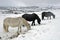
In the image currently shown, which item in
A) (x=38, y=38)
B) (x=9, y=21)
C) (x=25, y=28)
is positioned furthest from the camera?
(x=25, y=28)

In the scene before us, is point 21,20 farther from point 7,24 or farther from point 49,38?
point 49,38

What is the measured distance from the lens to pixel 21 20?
43.1ft

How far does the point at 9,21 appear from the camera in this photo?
13.4 m

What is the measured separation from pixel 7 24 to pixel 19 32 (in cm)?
153

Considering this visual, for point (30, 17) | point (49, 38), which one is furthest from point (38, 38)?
point (30, 17)

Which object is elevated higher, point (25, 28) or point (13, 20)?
point (13, 20)

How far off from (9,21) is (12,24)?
37 cm

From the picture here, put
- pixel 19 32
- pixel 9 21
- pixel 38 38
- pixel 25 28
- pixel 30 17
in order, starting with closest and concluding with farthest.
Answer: pixel 38 38 → pixel 19 32 → pixel 9 21 → pixel 25 28 → pixel 30 17

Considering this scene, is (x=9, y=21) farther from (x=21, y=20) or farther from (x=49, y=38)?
(x=49, y=38)

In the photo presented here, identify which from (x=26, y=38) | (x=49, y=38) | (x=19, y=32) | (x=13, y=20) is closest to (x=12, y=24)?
(x=13, y=20)

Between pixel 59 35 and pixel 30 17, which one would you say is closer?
pixel 59 35

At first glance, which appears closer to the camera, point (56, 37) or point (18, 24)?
point (56, 37)

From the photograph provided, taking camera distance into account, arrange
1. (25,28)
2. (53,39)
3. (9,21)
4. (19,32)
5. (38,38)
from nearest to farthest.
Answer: (53,39) < (38,38) < (19,32) < (9,21) < (25,28)

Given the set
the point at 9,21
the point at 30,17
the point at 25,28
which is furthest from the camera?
the point at 30,17
